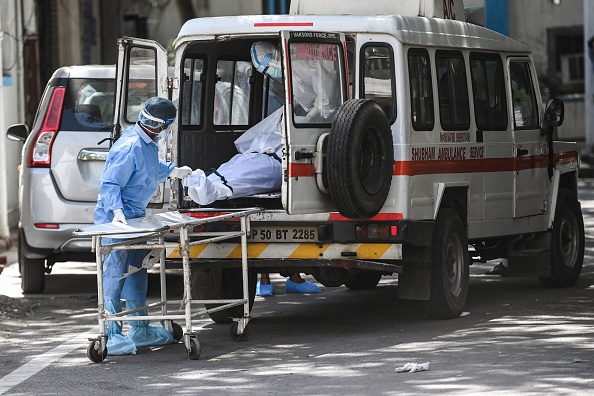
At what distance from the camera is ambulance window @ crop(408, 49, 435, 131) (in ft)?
33.5

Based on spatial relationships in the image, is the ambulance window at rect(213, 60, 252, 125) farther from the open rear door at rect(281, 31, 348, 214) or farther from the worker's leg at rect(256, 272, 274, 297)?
the worker's leg at rect(256, 272, 274, 297)

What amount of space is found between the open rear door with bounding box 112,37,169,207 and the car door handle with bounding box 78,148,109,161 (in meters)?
1.31

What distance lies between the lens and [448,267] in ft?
35.3

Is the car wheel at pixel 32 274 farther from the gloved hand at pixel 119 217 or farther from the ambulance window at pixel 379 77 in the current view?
the ambulance window at pixel 379 77

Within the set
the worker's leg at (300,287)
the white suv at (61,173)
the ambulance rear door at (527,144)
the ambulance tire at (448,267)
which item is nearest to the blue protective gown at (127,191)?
the ambulance tire at (448,267)

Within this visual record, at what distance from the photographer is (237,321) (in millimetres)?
10078

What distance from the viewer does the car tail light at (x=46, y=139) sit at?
12633mm

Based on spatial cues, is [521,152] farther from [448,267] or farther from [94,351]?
[94,351]

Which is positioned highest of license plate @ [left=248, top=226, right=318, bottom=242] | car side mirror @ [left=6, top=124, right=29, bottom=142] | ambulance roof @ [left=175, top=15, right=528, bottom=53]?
ambulance roof @ [left=175, top=15, right=528, bottom=53]

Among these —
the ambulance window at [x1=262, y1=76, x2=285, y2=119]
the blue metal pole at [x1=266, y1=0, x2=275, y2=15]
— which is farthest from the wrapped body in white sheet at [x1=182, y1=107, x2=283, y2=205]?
the blue metal pole at [x1=266, y1=0, x2=275, y2=15]

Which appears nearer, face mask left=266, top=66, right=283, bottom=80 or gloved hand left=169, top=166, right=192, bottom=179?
gloved hand left=169, top=166, right=192, bottom=179

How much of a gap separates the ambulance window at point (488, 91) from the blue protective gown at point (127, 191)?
8.88 ft

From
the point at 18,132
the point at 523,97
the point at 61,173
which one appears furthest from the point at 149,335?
the point at 523,97

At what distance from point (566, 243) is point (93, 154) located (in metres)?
4.27
